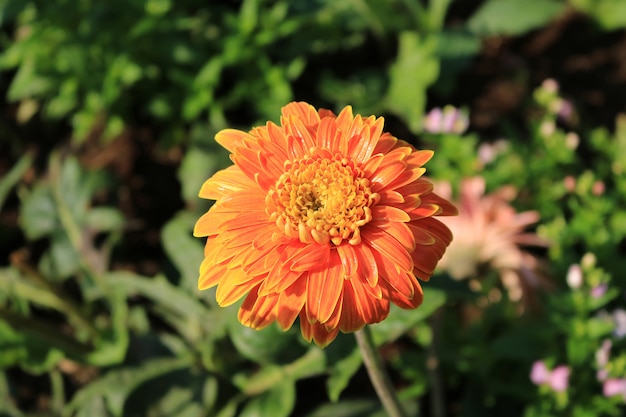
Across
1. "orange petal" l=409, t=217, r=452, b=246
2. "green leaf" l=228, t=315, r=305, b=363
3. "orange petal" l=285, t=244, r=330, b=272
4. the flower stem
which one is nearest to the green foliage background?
"green leaf" l=228, t=315, r=305, b=363

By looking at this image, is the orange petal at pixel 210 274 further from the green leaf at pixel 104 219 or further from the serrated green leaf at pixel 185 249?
the green leaf at pixel 104 219

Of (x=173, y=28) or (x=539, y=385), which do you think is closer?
(x=539, y=385)

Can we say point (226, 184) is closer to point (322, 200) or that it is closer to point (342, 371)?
point (322, 200)

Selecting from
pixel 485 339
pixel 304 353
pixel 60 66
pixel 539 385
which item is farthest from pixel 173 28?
pixel 539 385

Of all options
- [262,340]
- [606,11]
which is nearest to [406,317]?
[262,340]

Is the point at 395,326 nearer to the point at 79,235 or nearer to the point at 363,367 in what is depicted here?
the point at 363,367

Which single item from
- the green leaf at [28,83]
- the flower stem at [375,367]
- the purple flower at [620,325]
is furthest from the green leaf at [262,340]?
the green leaf at [28,83]
